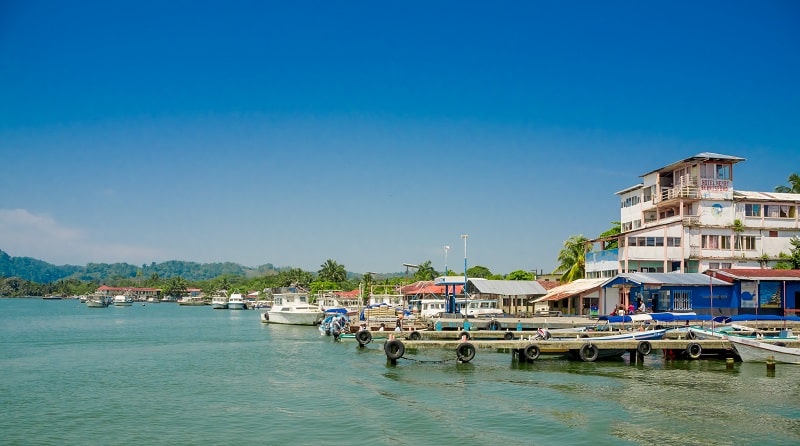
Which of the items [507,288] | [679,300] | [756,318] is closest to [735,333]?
[756,318]

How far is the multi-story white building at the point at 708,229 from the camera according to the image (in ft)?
183

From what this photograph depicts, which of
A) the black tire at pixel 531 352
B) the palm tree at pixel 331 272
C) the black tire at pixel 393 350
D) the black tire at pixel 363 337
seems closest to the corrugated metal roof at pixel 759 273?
the black tire at pixel 531 352

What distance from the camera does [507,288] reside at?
5956 centimetres

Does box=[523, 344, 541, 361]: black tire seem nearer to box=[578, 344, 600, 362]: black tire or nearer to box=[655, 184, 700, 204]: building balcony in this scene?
box=[578, 344, 600, 362]: black tire

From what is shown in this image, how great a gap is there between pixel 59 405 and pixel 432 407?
1532cm

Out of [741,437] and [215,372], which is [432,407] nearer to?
[741,437]

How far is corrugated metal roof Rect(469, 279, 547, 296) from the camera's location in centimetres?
5825

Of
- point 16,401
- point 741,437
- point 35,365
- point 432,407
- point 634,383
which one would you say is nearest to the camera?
point 741,437

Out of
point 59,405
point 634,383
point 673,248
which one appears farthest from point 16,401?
point 673,248

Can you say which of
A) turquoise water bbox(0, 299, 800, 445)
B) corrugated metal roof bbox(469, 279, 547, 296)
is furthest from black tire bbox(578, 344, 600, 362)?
corrugated metal roof bbox(469, 279, 547, 296)

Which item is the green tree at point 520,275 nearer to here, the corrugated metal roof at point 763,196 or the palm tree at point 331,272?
the corrugated metal roof at point 763,196

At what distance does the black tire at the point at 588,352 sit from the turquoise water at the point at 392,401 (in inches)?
20.4

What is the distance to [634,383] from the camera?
30.0 metres

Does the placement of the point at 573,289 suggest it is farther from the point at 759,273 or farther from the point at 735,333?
the point at 735,333
